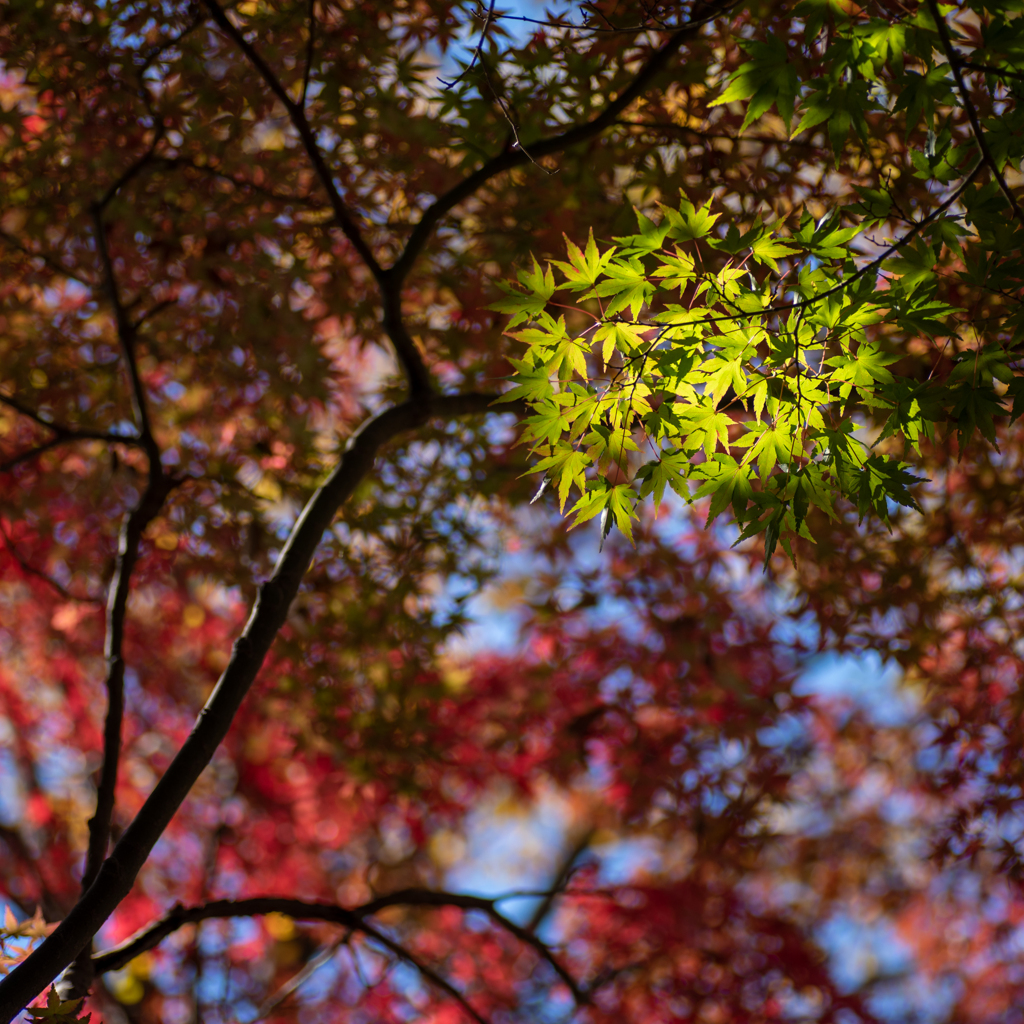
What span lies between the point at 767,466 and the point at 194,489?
2.35 metres

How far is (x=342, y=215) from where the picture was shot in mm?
2572

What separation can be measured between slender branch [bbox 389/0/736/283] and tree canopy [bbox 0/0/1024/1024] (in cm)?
1

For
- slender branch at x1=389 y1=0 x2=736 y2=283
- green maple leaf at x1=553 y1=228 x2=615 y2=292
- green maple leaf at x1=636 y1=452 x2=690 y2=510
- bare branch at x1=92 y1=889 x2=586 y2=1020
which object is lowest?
bare branch at x1=92 y1=889 x2=586 y2=1020

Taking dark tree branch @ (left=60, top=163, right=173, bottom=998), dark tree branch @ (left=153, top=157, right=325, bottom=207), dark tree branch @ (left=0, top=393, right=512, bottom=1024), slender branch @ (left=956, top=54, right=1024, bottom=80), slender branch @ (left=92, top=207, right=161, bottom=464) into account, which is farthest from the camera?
dark tree branch @ (left=153, top=157, right=325, bottom=207)

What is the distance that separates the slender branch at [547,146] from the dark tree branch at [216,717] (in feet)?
1.54

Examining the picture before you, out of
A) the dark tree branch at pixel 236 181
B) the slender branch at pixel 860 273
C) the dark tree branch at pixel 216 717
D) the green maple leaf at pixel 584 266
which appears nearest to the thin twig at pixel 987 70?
the slender branch at pixel 860 273

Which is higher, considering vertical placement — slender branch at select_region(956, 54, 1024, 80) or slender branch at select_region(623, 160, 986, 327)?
slender branch at select_region(956, 54, 1024, 80)

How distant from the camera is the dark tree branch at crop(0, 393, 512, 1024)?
1.61 meters

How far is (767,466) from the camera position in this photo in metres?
1.70

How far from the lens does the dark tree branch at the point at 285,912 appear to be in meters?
2.26

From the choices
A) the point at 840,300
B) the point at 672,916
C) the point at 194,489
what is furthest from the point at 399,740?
the point at 840,300

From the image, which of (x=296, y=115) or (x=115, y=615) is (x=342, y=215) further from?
(x=115, y=615)

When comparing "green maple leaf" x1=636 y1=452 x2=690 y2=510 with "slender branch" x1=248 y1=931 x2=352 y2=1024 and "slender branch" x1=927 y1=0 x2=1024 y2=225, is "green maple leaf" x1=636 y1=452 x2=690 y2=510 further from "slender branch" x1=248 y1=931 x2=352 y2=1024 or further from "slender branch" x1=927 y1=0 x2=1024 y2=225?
"slender branch" x1=248 y1=931 x2=352 y2=1024

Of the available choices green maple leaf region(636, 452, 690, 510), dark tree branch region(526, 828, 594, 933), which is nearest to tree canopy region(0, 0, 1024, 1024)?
green maple leaf region(636, 452, 690, 510)
